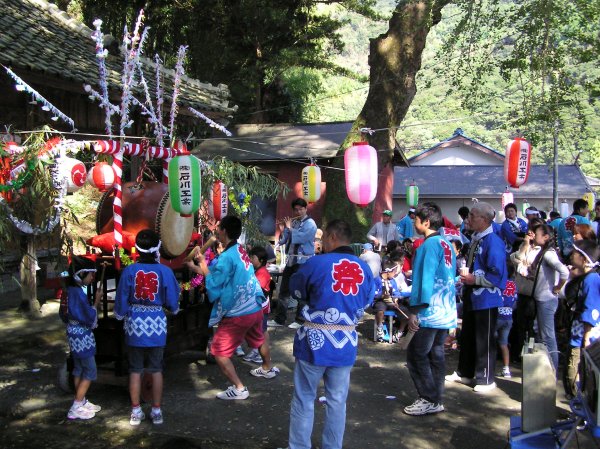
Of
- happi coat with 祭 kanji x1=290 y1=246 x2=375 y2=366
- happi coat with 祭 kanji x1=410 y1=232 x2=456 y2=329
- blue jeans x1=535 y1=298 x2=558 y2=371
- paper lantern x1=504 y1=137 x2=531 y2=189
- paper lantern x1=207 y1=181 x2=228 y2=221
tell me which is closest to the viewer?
happi coat with 祭 kanji x1=290 y1=246 x2=375 y2=366

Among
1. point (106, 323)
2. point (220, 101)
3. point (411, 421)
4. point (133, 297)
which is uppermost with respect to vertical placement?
point (220, 101)

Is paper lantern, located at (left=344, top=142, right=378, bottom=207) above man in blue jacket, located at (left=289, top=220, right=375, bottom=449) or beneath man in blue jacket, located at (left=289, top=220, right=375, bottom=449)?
above

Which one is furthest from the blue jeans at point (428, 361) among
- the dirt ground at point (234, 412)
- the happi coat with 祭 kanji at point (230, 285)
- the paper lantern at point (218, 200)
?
the paper lantern at point (218, 200)

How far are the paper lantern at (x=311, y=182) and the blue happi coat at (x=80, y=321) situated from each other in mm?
8425

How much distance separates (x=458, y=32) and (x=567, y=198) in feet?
63.6

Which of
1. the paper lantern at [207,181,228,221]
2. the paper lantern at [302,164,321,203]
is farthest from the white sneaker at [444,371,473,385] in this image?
the paper lantern at [302,164,321,203]

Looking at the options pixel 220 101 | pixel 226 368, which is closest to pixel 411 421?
pixel 226 368

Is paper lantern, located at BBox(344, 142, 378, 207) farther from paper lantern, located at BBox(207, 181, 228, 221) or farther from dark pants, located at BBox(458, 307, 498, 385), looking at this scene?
dark pants, located at BBox(458, 307, 498, 385)

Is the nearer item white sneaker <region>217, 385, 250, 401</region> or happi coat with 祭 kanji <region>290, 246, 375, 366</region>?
happi coat with 祭 kanji <region>290, 246, 375, 366</region>

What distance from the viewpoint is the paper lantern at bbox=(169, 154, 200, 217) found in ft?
20.6

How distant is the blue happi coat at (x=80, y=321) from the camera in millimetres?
5562

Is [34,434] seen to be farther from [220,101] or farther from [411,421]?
[220,101]

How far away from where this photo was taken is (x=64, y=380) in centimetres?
630

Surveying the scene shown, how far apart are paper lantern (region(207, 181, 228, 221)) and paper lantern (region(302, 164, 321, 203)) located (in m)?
5.63
